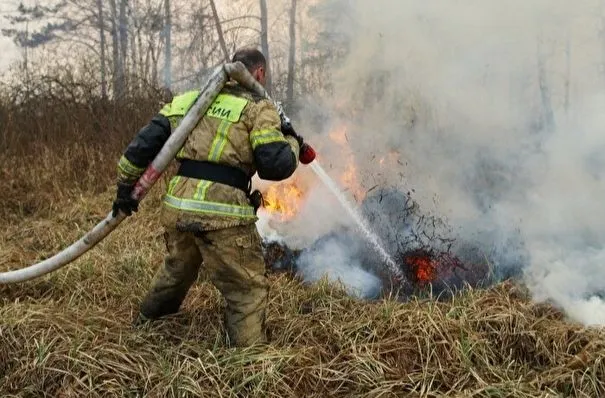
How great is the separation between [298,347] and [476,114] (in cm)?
421

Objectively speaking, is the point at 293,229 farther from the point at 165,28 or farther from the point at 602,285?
the point at 165,28

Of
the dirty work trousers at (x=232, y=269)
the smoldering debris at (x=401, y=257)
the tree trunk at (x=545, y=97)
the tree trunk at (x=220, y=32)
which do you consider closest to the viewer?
the dirty work trousers at (x=232, y=269)

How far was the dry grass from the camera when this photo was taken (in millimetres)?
2941

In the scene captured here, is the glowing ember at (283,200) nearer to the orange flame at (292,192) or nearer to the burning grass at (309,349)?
the orange flame at (292,192)

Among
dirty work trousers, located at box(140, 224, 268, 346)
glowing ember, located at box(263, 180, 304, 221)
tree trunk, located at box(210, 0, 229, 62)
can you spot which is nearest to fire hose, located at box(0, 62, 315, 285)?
dirty work trousers, located at box(140, 224, 268, 346)

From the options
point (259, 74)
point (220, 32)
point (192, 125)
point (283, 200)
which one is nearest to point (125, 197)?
point (192, 125)

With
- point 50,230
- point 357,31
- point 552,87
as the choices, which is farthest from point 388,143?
point 50,230

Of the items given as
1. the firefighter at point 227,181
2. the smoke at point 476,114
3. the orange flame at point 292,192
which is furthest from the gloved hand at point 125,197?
the orange flame at point 292,192

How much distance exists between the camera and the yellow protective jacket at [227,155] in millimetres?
3088

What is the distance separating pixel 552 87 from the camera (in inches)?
325

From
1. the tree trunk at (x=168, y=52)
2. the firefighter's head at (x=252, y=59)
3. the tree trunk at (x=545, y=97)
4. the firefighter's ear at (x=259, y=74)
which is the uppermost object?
the firefighter's head at (x=252, y=59)

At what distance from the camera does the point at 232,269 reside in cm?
322

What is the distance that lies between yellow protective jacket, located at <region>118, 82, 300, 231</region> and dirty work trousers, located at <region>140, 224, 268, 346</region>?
0.36 ft

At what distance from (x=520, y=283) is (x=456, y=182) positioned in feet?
6.59
